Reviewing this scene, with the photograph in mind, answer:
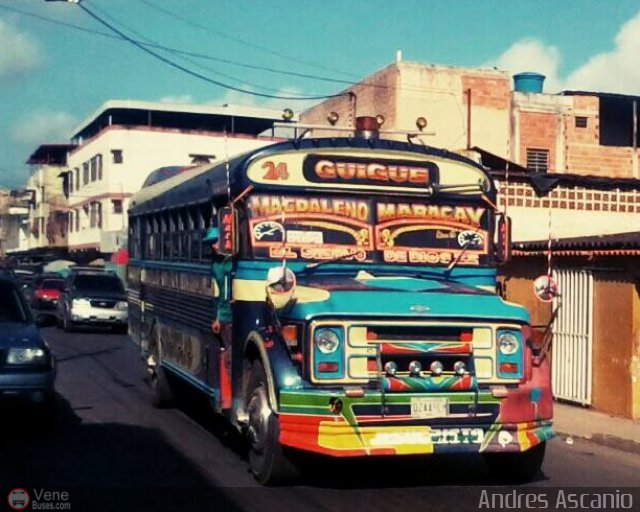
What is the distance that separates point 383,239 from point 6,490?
3756mm

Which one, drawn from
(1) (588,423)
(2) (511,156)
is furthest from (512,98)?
(1) (588,423)

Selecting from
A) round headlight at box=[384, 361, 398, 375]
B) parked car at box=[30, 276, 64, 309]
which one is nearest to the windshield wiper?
round headlight at box=[384, 361, 398, 375]

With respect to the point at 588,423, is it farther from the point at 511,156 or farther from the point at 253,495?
the point at 511,156

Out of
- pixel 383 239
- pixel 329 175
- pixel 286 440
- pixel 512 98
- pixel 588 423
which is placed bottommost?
pixel 588 423

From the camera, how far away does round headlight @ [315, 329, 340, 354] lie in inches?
286

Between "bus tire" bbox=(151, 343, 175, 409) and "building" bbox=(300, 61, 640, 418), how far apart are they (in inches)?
170

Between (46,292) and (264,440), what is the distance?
25.5m

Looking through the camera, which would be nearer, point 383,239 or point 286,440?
point 286,440

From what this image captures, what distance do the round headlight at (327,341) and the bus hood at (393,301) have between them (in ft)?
0.42

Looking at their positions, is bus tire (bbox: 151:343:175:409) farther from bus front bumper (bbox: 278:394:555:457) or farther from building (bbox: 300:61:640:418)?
bus front bumper (bbox: 278:394:555:457)

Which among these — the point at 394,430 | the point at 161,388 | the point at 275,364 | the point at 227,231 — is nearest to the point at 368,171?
the point at 227,231

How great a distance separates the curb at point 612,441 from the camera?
10625mm

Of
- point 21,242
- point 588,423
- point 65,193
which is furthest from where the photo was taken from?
point 21,242

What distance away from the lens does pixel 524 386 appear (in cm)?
768
